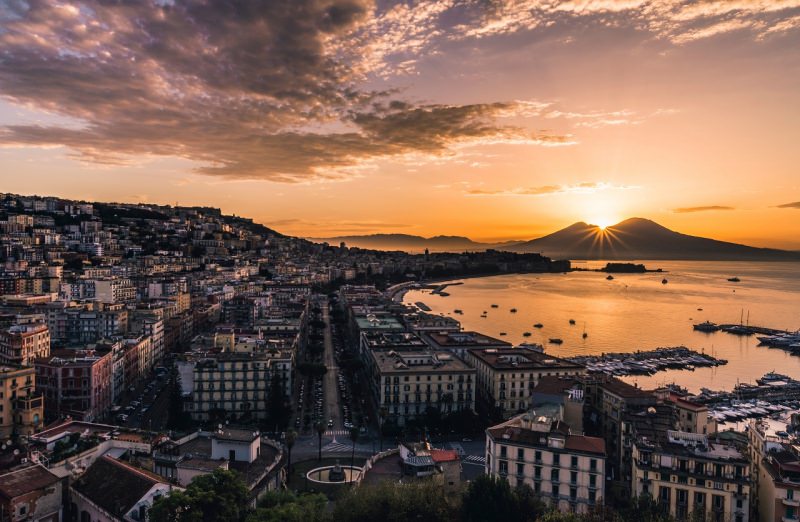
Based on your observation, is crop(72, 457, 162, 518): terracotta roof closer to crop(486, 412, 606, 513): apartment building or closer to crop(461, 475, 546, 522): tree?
crop(461, 475, 546, 522): tree

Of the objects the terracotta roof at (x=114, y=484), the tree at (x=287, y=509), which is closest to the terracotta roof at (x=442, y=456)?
the tree at (x=287, y=509)

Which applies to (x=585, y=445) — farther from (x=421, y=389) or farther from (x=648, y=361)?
(x=648, y=361)

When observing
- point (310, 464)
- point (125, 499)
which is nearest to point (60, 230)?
point (310, 464)

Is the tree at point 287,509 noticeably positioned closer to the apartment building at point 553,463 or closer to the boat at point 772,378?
the apartment building at point 553,463

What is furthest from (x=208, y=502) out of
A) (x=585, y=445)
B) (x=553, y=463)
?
(x=585, y=445)

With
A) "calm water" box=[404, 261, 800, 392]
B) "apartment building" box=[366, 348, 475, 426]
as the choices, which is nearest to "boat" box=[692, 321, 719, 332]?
"calm water" box=[404, 261, 800, 392]

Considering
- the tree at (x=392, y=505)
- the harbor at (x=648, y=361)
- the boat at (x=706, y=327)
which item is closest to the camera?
the tree at (x=392, y=505)
